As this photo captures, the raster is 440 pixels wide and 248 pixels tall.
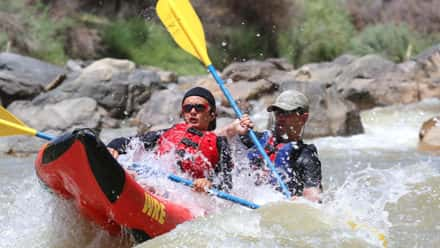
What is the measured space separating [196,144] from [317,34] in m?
12.3

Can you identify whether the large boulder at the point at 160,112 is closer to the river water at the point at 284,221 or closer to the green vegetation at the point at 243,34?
the river water at the point at 284,221

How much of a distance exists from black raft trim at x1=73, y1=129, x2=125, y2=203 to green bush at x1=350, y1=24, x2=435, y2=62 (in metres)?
11.9

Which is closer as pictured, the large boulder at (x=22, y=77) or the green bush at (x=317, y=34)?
the large boulder at (x=22, y=77)

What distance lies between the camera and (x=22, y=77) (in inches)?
404

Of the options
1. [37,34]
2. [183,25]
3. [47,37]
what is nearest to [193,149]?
[183,25]

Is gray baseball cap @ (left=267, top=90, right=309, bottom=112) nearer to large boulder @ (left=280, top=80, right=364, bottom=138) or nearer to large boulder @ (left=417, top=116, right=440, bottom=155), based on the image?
large boulder @ (left=417, top=116, right=440, bottom=155)

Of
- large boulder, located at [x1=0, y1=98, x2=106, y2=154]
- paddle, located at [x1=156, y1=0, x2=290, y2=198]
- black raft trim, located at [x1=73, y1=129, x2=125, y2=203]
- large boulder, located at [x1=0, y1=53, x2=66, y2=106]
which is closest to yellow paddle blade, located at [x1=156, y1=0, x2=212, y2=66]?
paddle, located at [x1=156, y1=0, x2=290, y2=198]

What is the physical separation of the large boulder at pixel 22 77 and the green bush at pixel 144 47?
3.82 m

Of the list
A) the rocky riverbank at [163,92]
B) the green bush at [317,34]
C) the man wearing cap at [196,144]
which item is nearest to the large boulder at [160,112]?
the rocky riverbank at [163,92]

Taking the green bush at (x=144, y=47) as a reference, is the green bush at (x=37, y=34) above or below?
below

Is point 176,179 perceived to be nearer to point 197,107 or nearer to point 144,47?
point 197,107

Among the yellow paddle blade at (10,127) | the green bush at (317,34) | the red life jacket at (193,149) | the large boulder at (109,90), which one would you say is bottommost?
the large boulder at (109,90)

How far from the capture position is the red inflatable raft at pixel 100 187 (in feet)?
9.05

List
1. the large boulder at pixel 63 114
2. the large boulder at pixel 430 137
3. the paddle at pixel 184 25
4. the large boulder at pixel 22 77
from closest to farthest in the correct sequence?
1. the paddle at pixel 184 25
2. the large boulder at pixel 430 137
3. the large boulder at pixel 63 114
4. the large boulder at pixel 22 77
